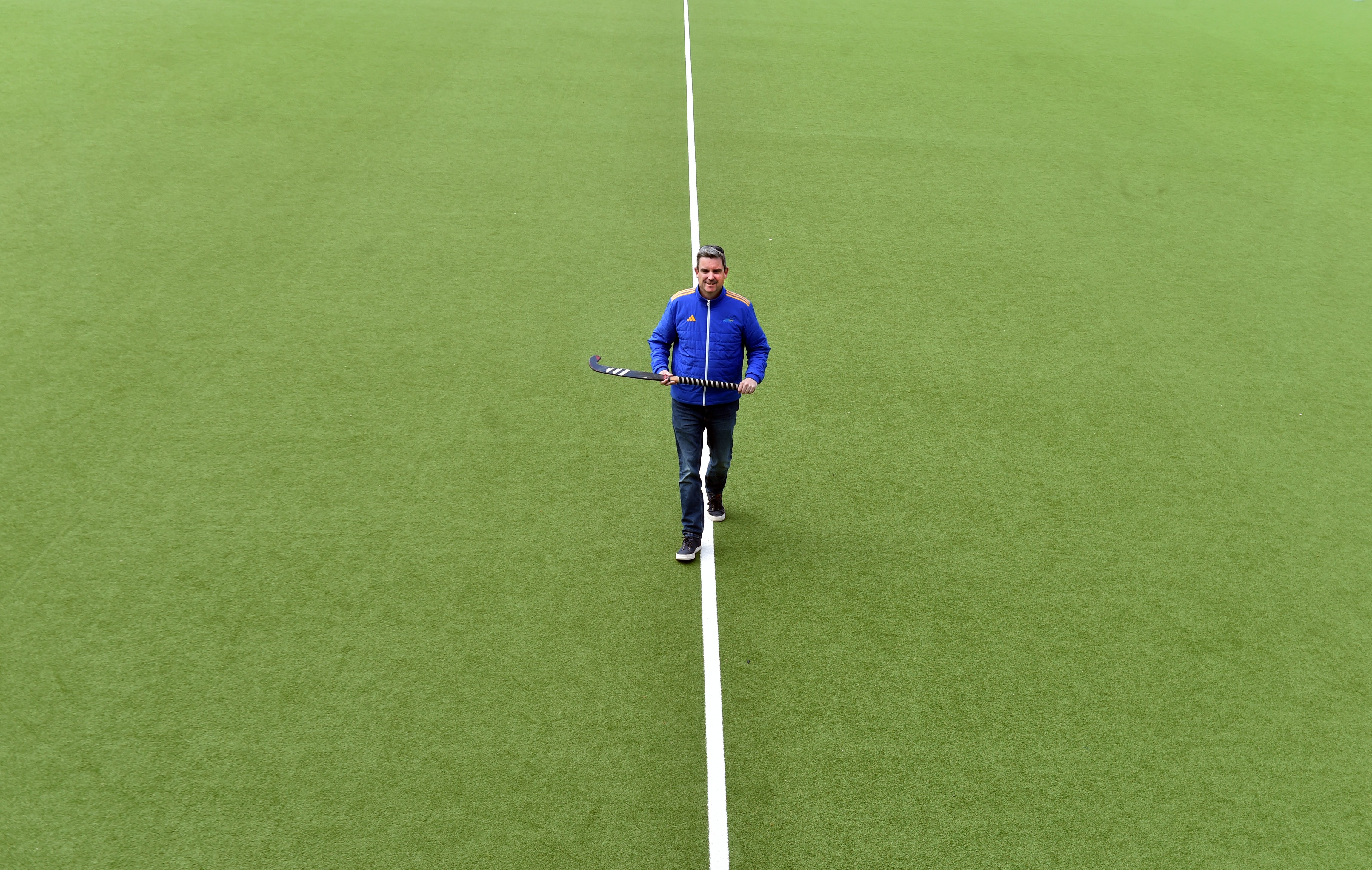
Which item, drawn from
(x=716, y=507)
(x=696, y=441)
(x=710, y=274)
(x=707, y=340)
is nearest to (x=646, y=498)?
(x=716, y=507)

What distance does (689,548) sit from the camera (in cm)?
592

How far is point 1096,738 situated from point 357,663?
3.77 m

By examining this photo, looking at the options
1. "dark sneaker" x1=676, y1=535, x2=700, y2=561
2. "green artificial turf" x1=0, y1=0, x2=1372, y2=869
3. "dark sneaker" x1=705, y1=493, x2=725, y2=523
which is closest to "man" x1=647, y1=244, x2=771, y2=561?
"dark sneaker" x1=676, y1=535, x2=700, y2=561

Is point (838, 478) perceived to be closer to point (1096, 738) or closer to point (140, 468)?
point (1096, 738)

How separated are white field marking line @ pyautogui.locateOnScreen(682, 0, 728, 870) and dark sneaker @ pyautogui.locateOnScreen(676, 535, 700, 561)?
5cm

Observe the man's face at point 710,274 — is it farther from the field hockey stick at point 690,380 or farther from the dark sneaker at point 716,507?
the dark sneaker at point 716,507

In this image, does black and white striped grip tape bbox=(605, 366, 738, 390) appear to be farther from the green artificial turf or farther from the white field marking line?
the green artificial turf

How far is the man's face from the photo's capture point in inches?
211

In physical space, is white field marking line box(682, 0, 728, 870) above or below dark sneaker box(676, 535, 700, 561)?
below

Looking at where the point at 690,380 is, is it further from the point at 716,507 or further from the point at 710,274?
the point at 716,507

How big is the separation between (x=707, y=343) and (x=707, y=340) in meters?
0.02

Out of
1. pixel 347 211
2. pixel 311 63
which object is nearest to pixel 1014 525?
pixel 347 211

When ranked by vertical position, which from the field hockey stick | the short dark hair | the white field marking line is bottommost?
the white field marking line

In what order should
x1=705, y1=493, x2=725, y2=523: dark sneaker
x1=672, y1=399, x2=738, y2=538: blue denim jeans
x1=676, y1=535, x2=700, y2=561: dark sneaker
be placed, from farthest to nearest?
x1=705, y1=493, x2=725, y2=523: dark sneaker → x1=676, y1=535, x2=700, y2=561: dark sneaker → x1=672, y1=399, x2=738, y2=538: blue denim jeans
